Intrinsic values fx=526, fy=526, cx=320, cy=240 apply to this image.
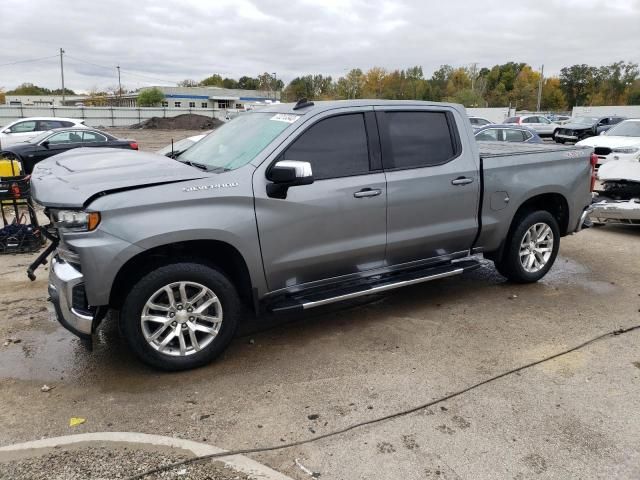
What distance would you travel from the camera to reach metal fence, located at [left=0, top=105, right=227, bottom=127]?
4362 cm

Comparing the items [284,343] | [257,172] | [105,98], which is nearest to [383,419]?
[284,343]

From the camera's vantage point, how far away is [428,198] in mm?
4742

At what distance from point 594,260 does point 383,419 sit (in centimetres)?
500

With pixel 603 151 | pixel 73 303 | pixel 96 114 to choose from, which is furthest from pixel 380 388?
pixel 96 114

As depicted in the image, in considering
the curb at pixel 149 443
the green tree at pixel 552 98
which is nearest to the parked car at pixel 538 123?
the curb at pixel 149 443

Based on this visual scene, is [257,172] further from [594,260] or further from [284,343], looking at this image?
[594,260]

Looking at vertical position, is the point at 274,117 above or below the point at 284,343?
above

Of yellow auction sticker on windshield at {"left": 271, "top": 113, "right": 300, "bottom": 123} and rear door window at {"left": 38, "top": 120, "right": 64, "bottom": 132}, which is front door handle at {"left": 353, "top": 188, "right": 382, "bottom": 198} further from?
rear door window at {"left": 38, "top": 120, "right": 64, "bottom": 132}

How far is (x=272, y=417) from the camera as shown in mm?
3346

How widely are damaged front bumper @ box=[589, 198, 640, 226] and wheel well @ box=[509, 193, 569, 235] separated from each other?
2577mm

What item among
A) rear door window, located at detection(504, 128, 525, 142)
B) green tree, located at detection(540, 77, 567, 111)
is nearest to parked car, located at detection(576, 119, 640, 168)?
rear door window, located at detection(504, 128, 525, 142)

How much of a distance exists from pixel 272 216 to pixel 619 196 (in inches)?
268

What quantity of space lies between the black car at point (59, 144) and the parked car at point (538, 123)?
25.5 m

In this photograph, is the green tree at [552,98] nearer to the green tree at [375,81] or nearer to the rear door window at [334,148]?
the green tree at [375,81]
